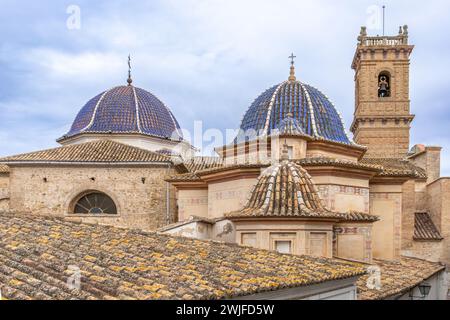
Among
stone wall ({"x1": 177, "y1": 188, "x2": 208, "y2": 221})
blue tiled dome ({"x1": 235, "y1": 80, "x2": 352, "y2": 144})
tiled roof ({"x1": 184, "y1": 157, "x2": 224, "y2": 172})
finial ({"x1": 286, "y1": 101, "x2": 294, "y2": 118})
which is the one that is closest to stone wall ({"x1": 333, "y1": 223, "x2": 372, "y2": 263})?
blue tiled dome ({"x1": 235, "y1": 80, "x2": 352, "y2": 144})

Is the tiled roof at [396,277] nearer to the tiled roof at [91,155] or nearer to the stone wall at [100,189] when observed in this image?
the stone wall at [100,189]

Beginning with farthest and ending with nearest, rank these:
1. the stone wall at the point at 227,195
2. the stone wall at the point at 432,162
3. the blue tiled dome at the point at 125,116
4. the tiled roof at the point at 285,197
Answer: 1. the stone wall at the point at 432,162
2. the blue tiled dome at the point at 125,116
3. the stone wall at the point at 227,195
4. the tiled roof at the point at 285,197

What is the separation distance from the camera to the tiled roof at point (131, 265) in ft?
14.6

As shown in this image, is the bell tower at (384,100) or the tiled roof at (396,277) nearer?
the tiled roof at (396,277)

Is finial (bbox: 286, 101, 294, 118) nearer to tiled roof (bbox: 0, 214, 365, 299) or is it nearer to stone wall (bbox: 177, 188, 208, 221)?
stone wall (bbox: 177, 188, 208, 221)

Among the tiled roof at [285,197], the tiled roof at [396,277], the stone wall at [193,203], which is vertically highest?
the tiled roof at [285,197]

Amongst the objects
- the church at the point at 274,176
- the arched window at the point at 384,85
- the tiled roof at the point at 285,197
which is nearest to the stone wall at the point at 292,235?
the church at the point at 274,176

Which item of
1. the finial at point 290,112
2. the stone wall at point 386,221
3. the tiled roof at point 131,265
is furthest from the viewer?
the stone wall at point 386,221

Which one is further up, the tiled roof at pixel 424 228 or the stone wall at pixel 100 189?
the stone wall at pixel 100 189

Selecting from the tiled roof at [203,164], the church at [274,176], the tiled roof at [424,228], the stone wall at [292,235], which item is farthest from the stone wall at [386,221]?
the tiled roof at [203,164]

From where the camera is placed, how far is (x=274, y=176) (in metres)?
10.3

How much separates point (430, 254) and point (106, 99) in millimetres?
15148

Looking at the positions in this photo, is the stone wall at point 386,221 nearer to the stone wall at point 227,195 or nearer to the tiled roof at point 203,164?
the stone wall at point 227,195

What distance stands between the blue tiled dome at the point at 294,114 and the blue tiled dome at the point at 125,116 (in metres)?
8.00
